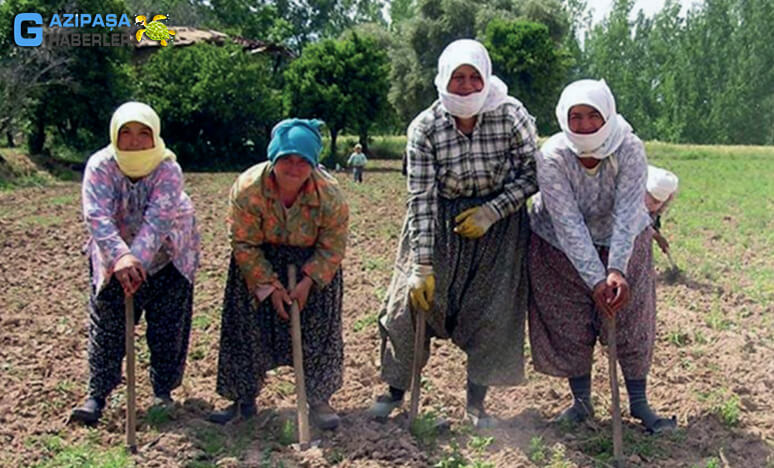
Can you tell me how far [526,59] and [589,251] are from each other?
28.7 m

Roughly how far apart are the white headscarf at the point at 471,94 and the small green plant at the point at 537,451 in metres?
1.45

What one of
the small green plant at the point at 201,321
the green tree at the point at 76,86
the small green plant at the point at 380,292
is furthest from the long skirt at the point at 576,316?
the green tree at the point at 76,86

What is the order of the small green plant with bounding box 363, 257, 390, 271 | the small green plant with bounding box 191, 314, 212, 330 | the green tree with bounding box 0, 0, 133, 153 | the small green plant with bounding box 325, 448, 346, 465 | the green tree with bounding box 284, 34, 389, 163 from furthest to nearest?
1. the green tree with bounding box 284, 34, 389, 163
2. the green tree with bounding box 0, 0, 133, 153
3. the small green plant with bounding box 363, 257, 390, 271
4. the small green plant with bounding box 191, 314, 212, 330
5. the small green plant with bounding box 325, 448, 346, 465

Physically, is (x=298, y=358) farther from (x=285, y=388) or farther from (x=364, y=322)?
(x=364, y=322)

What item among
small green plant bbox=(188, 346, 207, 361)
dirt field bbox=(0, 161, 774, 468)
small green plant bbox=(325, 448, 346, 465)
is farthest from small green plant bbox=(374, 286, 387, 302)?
small green plant bbox=(325, 448, 346, 465)

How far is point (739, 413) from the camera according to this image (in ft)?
14.5

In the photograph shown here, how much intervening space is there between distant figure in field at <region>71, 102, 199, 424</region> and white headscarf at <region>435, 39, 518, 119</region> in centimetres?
129

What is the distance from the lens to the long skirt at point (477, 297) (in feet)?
13.3

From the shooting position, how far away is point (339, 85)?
91.9 ft

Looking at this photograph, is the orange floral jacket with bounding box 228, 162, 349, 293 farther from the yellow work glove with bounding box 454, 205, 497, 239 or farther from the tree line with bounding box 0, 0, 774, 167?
the tree line with bounding box 0, 0, 774, 167

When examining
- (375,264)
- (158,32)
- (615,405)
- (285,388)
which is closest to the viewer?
(615,405)

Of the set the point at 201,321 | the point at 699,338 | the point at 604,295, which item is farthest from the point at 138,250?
the point at 699,338

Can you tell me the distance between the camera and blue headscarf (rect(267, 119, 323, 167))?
12.2 ft

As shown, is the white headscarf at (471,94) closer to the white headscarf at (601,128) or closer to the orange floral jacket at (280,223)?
the white headscarf at (601,128)
